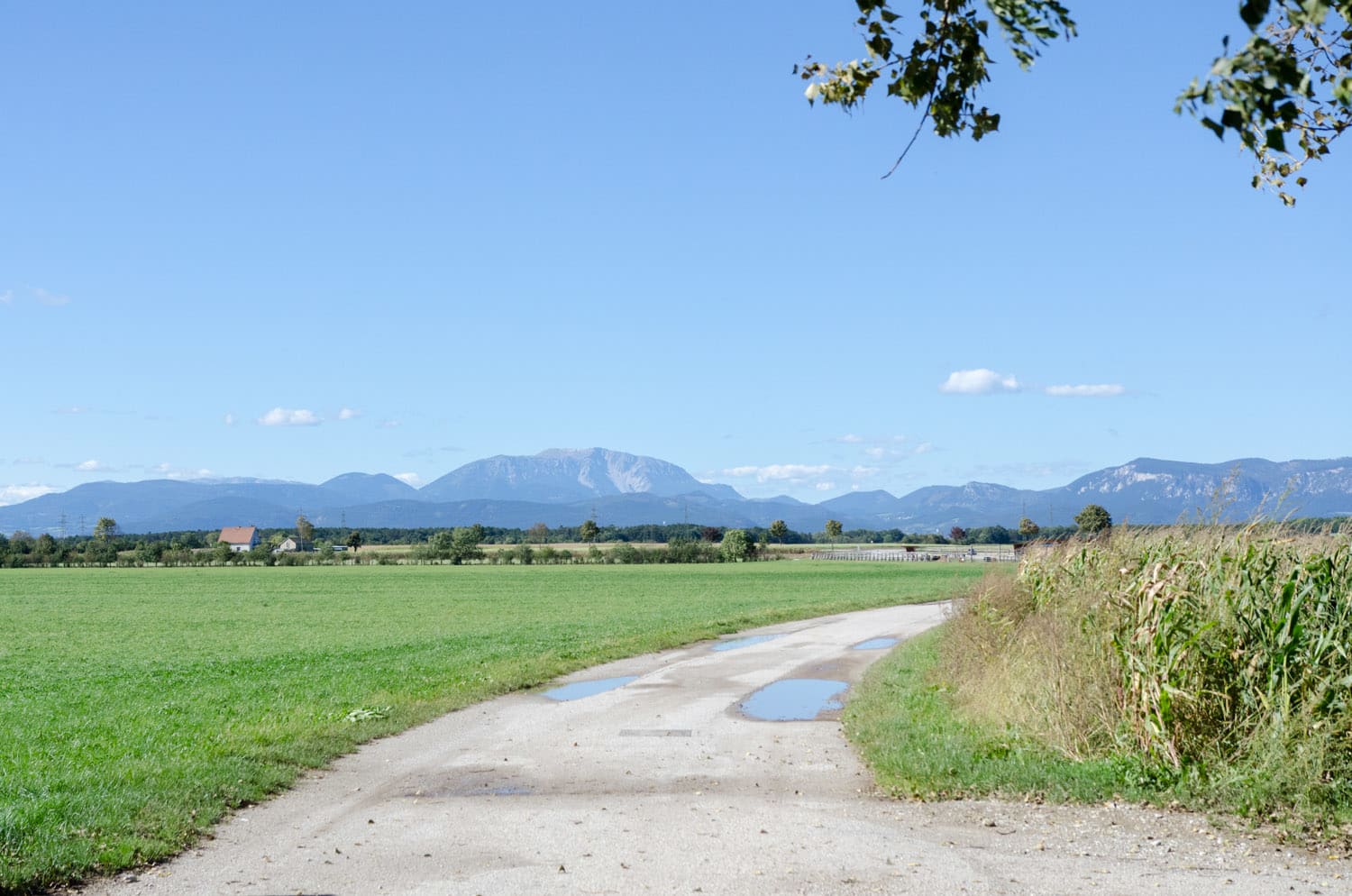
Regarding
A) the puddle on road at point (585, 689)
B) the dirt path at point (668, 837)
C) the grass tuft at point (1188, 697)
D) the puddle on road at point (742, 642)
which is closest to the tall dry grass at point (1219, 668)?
the grass tuft at point (1188, 697)

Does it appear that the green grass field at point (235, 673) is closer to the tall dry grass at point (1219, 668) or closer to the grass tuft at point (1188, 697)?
the grass tuft at point (1188, 697)

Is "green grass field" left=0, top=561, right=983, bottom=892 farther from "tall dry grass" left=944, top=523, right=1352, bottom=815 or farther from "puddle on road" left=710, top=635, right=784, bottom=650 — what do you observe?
"tall dry grass" left=944, top=523, right=1352, bottom=815

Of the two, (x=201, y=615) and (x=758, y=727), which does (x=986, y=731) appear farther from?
(x=201, y=615)

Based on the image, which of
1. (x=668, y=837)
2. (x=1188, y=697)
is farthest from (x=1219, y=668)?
(x=668, y=837)

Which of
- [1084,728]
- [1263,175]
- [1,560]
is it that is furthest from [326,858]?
[1,560]

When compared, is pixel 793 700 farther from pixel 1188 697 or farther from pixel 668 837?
pixel 668 837

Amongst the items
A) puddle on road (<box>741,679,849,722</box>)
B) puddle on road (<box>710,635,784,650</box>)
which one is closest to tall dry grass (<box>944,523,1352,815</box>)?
puddle on road (<box>741,679,849,722</box>)

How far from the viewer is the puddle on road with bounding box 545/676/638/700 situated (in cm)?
1928

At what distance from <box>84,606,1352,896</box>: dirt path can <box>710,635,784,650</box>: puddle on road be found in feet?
47.0

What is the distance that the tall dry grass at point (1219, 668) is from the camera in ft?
32.7

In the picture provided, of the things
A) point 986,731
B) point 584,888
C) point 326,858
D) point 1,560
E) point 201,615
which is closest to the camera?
point 584,888

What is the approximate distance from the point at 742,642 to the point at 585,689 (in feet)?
35.1

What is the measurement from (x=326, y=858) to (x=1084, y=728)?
7699mm

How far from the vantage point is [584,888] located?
316 inches
